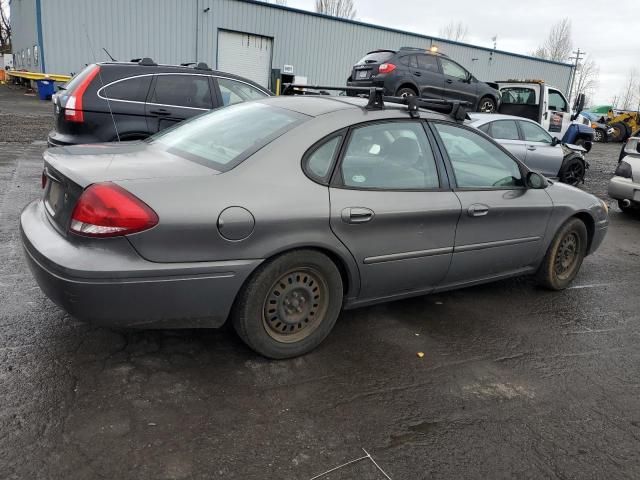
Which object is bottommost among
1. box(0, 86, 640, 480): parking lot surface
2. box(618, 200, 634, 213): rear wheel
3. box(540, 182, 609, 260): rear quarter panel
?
box(618, 200, 634, 213): rear wheel

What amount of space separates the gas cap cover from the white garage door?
2194 centimetres

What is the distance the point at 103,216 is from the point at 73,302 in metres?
0.44

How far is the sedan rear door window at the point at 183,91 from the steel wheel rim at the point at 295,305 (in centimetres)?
431

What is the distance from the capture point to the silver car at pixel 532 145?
28.4 feet

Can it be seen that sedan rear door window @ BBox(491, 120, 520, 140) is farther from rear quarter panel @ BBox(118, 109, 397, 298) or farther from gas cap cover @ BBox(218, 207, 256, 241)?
gas cap cover @ BBox(218, 207, 256, 241)

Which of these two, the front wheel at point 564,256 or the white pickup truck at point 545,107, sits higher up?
the white pickup truck at point 545,107

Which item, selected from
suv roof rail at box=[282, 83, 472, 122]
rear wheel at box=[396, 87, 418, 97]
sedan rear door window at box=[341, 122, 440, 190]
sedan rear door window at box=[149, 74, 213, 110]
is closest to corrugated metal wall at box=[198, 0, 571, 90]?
rear wheel at box=[396, 87, 418, 97]

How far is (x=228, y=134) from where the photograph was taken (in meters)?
3.38

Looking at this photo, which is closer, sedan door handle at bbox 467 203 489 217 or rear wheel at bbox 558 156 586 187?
sedan door handle at bbox 467 203 489 217

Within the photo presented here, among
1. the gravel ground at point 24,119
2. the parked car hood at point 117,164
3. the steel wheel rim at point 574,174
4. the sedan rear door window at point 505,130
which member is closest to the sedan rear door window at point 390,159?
the parked car hood at point 117,164

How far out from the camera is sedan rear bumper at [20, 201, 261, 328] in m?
2.51

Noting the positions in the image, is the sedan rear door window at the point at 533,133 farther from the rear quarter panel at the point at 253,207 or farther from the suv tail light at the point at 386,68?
the rear quarter panel at the point at 253,207

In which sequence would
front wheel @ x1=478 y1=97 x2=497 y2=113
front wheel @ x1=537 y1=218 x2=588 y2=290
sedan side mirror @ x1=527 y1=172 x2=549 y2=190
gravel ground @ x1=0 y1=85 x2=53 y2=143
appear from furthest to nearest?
1. front wheel @ x1=478 y1=97 x2=497 y2=113
2. gravel ground @ x1=0 y1=85 x2=53 y2=143
3. front wheel @ x1=537 y1=218 x2=588 y2=290
4. sedan side mirror @ x1=527 y1=172 x2=549 y2=190

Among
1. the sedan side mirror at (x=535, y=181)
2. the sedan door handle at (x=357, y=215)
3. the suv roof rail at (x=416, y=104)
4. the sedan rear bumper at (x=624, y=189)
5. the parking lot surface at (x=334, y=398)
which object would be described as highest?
the suv roof rail at (x=416, y=104)
